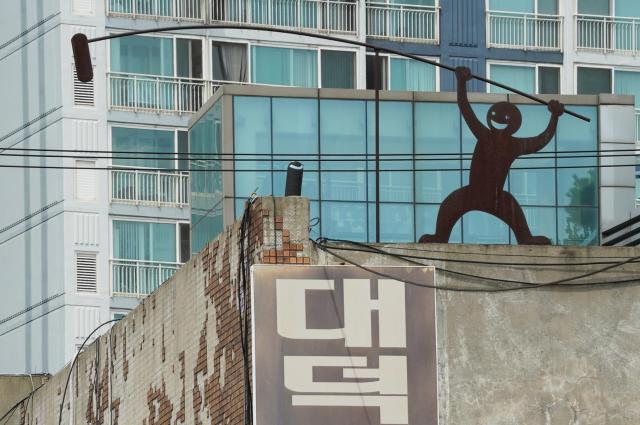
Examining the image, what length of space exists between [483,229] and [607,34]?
24.9 meters

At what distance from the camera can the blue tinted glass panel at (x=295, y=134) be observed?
58.5 meters

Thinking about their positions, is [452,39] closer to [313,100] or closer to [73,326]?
[73,326]

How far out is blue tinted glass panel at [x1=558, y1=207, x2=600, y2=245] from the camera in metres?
60.7

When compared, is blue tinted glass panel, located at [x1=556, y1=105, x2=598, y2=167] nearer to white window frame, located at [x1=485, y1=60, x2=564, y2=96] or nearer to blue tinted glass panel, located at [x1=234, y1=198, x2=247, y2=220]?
blue tinted glass panel, located at [x1=234, y1=198, x2=247, y2=220]

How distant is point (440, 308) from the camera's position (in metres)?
36.1

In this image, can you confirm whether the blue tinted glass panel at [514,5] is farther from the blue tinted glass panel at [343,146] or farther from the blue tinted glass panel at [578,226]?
the blue tinted glass panel at [343,146]

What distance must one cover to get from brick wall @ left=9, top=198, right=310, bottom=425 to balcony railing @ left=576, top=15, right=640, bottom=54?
35771 mm

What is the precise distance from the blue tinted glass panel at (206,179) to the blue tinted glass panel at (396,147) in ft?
11.7

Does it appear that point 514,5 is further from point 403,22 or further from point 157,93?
point 157,93

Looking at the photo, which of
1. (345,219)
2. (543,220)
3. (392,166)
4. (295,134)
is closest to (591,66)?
(543,220)

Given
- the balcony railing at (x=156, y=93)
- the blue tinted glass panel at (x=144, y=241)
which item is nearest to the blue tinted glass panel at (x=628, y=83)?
the balcony railing at (x=156, y=93)

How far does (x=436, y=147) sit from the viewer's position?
59.5 meters

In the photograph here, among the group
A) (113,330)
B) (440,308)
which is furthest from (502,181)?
(113,330)

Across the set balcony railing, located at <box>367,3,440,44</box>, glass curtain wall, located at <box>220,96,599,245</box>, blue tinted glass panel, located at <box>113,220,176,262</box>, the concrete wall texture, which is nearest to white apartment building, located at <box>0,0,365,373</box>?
blue tinted glass panel, located at <box>113,220,176,262</box>
